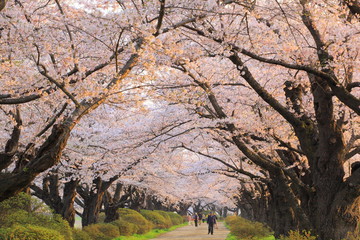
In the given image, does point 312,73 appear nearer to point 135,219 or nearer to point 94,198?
point 94,198

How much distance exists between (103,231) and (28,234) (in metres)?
12.5

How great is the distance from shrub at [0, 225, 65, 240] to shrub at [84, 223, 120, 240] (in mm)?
8927

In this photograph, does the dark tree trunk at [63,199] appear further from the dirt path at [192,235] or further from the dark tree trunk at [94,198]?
the dirt path at [192,235]

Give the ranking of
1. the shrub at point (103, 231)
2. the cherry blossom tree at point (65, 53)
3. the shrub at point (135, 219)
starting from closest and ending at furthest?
the cherry blossom tree at point (65, 53), the shrub at point (103, 231), the shrub at point (135, 219)

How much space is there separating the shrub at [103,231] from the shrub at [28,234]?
8927 millimetres

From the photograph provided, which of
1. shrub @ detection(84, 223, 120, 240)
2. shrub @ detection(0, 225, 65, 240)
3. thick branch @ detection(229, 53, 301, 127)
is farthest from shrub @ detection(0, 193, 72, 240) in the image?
thick branch @ detection(229, 53, 301, 127)

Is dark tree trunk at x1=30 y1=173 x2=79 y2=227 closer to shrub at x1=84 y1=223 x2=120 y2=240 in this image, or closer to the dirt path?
shrub at x1=84 y1=223 x2=120 y2=240

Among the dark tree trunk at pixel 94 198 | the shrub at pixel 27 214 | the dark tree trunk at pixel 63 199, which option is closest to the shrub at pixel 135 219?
the dark tree trunk at pixel 94 198

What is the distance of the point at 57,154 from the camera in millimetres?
7520

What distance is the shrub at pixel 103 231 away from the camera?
1918cm

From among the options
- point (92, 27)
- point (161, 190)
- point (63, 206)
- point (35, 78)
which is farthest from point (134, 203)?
point (92, 27)

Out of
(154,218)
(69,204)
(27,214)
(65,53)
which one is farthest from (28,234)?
(154,218)

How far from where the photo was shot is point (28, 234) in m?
9.83

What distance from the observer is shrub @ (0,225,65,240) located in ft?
31.3
